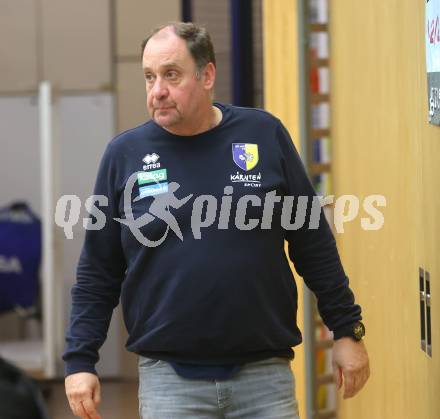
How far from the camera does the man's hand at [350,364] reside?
2629 mm

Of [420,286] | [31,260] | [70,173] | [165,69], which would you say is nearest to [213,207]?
[165,69]

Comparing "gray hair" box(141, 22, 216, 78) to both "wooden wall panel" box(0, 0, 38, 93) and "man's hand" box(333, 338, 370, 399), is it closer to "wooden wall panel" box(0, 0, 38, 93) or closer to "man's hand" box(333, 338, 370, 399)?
"man's hand" box(333, 338, 370, 399)

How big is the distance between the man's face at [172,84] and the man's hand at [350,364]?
0.65 metres

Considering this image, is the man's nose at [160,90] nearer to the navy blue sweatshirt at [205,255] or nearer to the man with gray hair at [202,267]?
the man with gray hair at [202,267]

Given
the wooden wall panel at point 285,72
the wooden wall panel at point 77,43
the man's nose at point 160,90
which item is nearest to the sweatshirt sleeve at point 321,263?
the man's nose at point 160,90

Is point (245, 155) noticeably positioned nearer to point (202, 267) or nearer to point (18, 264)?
point (202, 267)

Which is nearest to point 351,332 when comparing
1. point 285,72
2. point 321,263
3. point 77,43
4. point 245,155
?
point 321,263

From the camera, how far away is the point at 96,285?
2.68 metres

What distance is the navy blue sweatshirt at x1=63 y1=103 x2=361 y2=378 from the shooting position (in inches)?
99.2

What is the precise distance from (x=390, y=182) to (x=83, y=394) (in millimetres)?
1098

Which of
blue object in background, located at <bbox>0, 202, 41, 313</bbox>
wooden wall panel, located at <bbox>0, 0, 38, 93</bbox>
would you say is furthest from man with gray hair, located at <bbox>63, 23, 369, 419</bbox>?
wooden wall panel, located at <bbox>0, 0, 38, 93</bbox>

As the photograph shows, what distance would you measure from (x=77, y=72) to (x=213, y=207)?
15.3ft

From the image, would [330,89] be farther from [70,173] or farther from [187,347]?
[70,173]

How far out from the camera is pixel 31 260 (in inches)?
259
